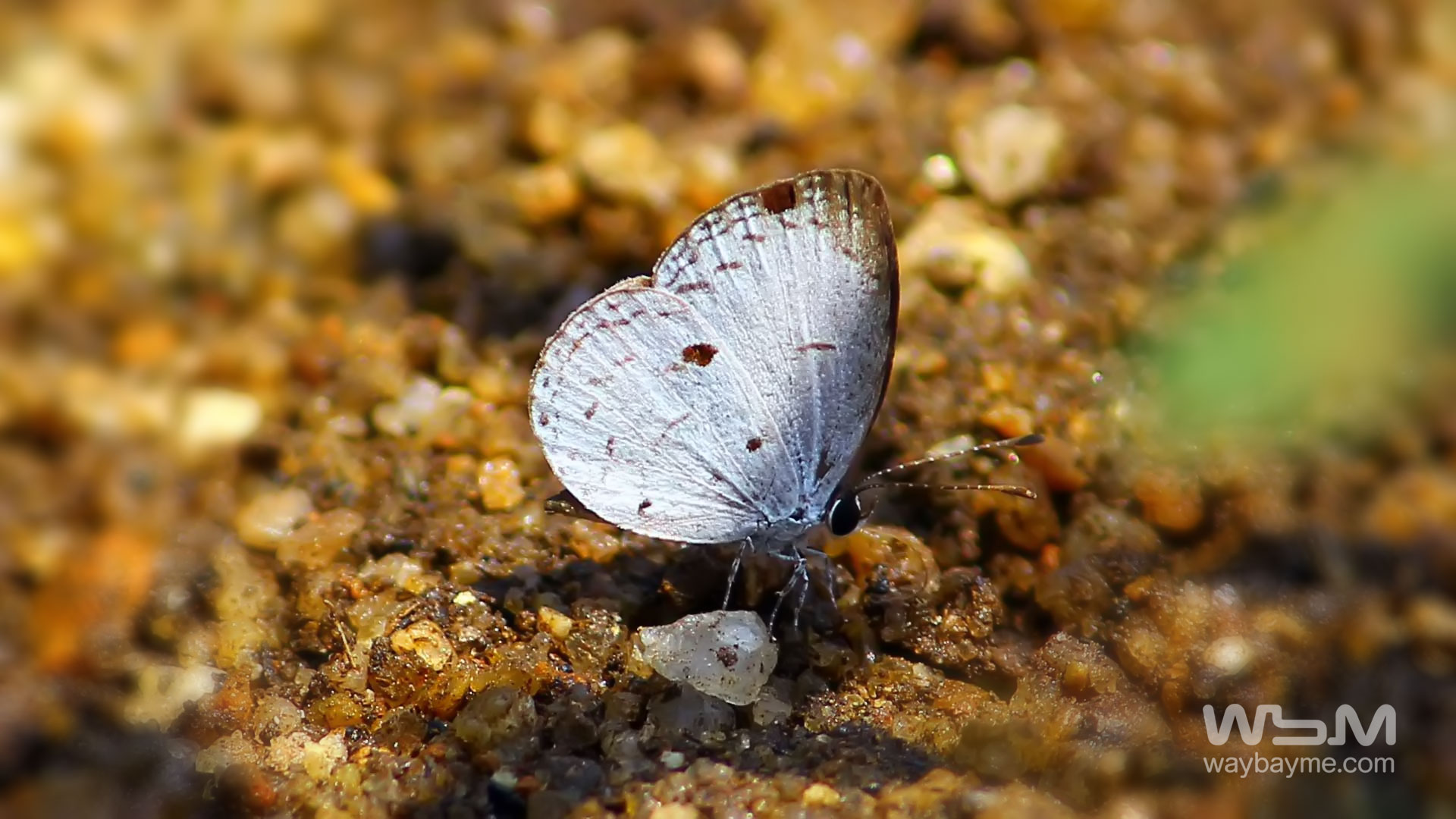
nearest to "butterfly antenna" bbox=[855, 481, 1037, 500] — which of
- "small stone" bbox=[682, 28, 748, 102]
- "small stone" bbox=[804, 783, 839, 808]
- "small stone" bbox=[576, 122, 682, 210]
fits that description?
"small stone" bbox=[804, 783, 839, 808]

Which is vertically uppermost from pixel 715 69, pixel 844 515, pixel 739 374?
pixel 715 69

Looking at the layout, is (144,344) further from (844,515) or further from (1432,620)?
(1432,620)

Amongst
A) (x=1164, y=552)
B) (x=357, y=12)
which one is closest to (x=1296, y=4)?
(x=1164, y=552)

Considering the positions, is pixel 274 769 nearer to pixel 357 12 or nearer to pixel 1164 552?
pixel 1164 552

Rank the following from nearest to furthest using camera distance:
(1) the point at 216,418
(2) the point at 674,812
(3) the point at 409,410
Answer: (2) the point at 674,812, (3) the point at 409,410, (1) the point at 216,418

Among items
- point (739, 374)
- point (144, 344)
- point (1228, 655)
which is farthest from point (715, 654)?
point (144, 344)

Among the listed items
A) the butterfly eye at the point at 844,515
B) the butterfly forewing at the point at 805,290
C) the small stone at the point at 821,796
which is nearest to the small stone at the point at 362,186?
the butterfly forewing at the point at 805,290
